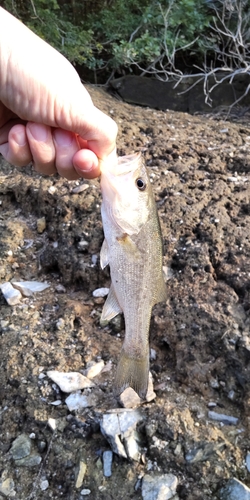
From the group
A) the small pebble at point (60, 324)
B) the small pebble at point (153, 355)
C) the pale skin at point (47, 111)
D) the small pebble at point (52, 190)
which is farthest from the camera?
the small pebble at point (52, 190)

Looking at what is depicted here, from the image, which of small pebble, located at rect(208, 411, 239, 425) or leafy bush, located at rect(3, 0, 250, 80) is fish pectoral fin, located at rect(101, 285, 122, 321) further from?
leafy bush, located at rect(3, 0, 250, 80)

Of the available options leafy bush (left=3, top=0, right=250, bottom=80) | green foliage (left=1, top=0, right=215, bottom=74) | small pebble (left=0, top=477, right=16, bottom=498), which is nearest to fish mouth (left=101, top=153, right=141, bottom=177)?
small pebble (left=0, top=477, right=16, bottom=498)

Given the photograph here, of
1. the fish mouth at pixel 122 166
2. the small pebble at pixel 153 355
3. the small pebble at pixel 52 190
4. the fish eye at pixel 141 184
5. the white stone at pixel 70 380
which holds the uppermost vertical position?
Result: the fish mouth at pixel 122 166

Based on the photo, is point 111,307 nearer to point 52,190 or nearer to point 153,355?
point 153,355

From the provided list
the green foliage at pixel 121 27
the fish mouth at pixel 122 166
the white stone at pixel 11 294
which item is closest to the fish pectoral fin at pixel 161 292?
the fish mouth at pixel 122 166

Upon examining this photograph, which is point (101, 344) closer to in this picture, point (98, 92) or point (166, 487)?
point (166, 487)

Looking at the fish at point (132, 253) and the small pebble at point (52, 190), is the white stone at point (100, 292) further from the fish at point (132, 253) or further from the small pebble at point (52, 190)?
the small pebble at point (52, 190)
